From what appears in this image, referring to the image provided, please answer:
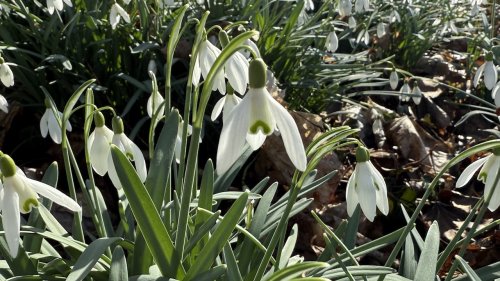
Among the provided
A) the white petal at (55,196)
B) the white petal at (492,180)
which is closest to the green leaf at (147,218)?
the white petal at (55,196)

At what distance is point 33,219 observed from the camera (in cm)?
174

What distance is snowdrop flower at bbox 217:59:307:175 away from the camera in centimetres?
108

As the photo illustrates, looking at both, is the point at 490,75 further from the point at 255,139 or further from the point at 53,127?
→ the point at 255,139

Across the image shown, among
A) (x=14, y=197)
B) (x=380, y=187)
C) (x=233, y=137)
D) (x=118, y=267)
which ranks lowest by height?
(x=118, y=267)

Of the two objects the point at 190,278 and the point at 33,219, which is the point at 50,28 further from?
the point at 190,278

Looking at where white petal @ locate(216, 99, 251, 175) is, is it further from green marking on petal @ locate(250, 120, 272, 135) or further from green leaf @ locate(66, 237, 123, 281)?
green leaf @ locate(66, 237, 123, 281)

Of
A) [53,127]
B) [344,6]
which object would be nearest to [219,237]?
[53,127]

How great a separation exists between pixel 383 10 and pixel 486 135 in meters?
1.57

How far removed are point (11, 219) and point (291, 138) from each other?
0.50 m

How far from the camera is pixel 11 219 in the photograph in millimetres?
1196

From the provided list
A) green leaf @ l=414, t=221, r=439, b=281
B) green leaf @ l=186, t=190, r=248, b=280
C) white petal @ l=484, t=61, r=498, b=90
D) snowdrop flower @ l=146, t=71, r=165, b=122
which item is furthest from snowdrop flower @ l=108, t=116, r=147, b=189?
white petal @ l=484, t=61, r=498, b=90

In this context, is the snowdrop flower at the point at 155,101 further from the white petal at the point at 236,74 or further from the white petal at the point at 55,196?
the white petal at the point at 55,196

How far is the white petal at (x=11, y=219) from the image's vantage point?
1196 mm

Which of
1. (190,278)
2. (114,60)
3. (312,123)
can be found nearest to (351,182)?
(190,278)
